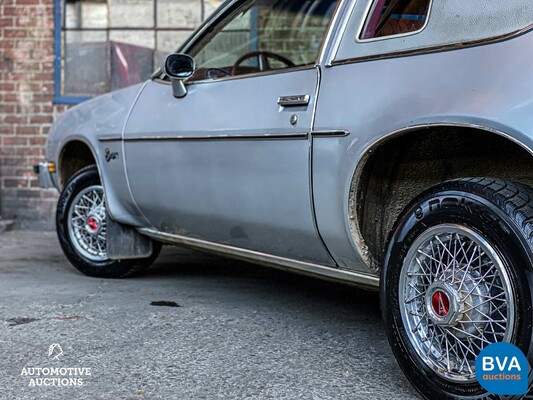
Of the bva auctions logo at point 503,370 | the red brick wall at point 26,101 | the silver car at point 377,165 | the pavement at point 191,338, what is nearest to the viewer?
the bva auctions logo at point 503,370

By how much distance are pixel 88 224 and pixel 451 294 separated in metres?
3.08

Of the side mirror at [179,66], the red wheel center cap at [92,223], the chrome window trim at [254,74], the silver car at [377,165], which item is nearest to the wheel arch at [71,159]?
the red wheel center cap at [92,223]

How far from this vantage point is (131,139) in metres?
4.77

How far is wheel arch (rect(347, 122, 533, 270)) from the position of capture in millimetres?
3145

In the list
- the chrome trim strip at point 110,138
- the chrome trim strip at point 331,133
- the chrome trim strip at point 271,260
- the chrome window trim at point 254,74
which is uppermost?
the chrome window trim at point 254,74

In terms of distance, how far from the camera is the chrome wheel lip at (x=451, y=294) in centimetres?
260

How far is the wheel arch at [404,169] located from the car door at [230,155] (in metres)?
0.25

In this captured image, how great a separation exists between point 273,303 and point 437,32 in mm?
2079

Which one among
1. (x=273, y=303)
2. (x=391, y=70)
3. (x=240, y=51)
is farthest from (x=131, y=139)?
(x=240, y=51)

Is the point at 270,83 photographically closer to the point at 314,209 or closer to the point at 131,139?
the point at 314,209

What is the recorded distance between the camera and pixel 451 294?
9.21 ft

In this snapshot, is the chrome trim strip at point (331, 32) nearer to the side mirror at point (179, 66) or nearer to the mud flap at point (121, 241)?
the side mirror at point (179, 66)

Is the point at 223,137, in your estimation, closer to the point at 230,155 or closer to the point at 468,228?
the point at 230,155

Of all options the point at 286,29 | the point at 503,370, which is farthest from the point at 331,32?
the point at 286,29
